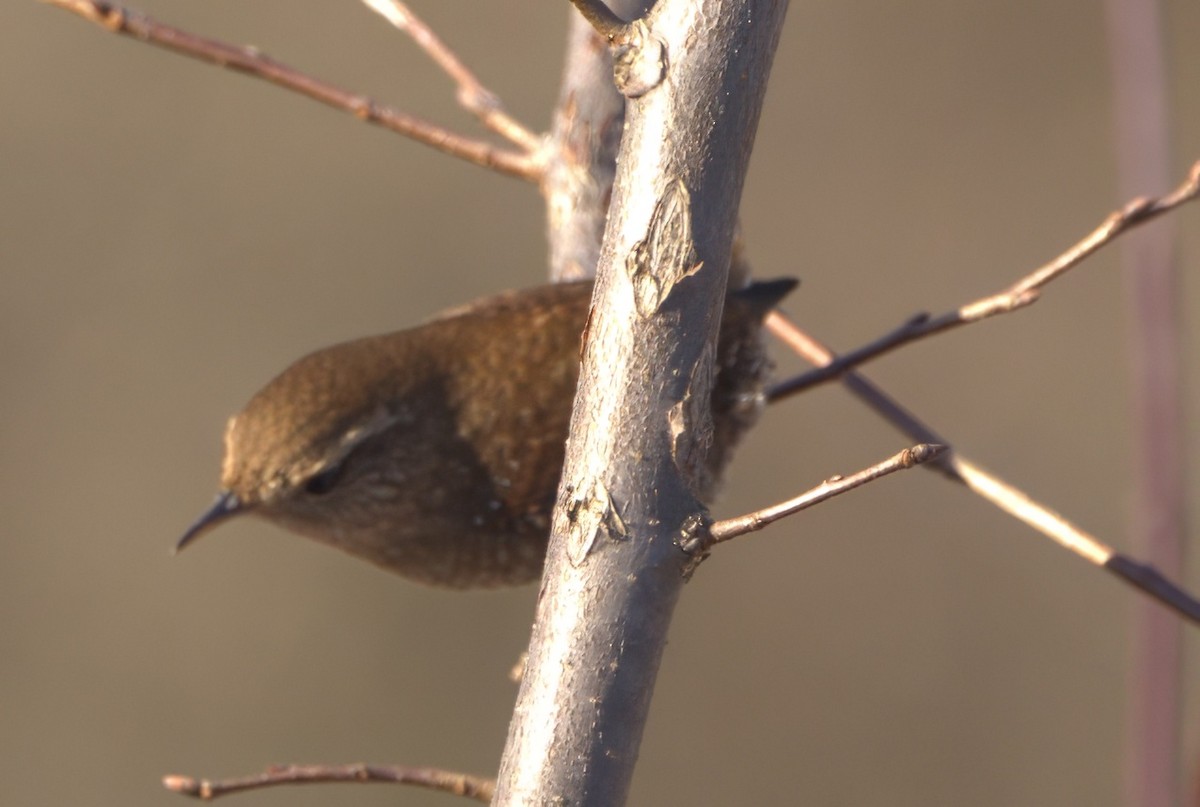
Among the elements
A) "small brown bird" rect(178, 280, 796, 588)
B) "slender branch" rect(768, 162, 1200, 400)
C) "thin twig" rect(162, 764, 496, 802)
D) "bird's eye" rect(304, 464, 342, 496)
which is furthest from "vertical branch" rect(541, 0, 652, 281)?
"thin twig" rect(162, 764, 496, 802)

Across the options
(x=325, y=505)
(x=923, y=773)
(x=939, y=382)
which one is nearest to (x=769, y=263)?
(x=939, y=382)

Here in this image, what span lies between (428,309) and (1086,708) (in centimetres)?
343

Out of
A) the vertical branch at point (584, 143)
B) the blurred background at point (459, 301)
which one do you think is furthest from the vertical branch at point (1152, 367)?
the blurred background at point (459, 301)

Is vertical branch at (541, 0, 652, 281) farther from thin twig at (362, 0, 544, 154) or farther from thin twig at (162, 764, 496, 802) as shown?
thin twig at (162, 764, 496, 802)

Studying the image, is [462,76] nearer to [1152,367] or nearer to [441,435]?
[441,435]

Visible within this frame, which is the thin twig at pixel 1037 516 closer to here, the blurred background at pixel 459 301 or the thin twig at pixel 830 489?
the thin twig at pixel 830 489

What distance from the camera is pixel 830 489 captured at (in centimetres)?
139

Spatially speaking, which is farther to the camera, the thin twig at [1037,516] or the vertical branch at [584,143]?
the vertical branch at [584,143]

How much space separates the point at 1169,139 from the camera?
1771 millimetres

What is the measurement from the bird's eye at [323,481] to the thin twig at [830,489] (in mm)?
1582

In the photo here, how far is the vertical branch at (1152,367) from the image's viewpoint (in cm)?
171

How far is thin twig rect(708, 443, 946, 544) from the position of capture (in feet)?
4.45

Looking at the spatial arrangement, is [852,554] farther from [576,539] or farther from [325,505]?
[576,539]

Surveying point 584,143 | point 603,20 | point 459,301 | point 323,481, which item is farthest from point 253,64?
point 459,301
